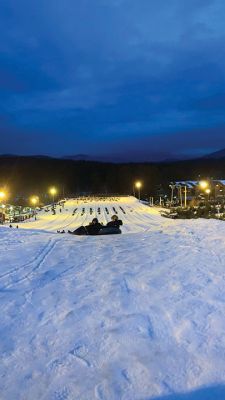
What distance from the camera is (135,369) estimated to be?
10.9ft

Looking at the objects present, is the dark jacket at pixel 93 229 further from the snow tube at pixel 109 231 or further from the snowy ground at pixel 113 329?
the snowy ground at pixel 113 329

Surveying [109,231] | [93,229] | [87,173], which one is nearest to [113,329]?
[109,231]

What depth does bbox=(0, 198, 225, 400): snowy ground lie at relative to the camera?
10.2ft

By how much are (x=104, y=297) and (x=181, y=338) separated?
5.61 ft

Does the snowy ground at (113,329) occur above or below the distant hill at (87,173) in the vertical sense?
below

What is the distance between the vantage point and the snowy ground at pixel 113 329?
311 centimetres

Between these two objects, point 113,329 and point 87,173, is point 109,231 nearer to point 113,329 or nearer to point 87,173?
point 113,329

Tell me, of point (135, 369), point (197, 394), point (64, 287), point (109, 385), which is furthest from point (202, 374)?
point (64, 287)

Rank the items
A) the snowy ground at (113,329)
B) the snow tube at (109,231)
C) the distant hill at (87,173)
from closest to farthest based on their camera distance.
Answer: the snowy ground at (113,329), the snow tube at (109,231), the distant hill at (87,173)

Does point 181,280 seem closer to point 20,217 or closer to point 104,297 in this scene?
point 104,297

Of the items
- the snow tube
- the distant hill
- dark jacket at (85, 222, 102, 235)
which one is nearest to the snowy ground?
the snow tube

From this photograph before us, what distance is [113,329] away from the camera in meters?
4.21

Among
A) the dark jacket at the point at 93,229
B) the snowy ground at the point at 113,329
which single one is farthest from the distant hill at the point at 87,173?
the snowy ground at the point at 113,329

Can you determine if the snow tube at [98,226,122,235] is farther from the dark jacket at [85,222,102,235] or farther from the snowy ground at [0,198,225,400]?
the snowy ground at [0,198,225,400]
